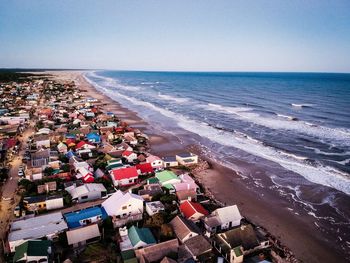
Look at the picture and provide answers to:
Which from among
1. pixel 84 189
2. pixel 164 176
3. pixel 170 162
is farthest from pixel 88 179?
pixel 170 162

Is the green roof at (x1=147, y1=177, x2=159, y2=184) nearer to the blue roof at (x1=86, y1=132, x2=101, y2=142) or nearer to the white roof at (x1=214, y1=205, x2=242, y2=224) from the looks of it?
the white roof at (x1=214, y1=205, x2=242, y2=224)

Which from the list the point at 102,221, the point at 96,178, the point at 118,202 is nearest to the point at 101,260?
the point at 102,221

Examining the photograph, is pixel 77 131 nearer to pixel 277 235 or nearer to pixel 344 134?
pixel 277 235

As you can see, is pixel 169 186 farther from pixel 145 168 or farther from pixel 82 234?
pixel 82 234

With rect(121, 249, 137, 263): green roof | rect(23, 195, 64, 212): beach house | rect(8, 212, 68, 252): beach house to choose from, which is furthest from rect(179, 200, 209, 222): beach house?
rect(23, 195, 64, 212): beach house

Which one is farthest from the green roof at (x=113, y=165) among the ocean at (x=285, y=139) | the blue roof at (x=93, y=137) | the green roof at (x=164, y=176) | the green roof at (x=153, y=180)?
the ocean at (x=285, y=139)
